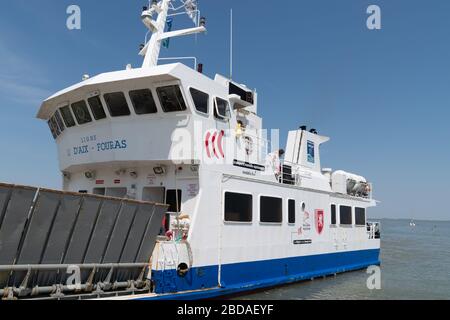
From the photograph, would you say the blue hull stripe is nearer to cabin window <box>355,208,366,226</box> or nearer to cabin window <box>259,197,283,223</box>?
cabin window <box>259,197,283,223</box>

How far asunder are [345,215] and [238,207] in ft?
25.8

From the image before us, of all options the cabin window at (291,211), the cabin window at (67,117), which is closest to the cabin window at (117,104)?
the cabin window at (67,117)

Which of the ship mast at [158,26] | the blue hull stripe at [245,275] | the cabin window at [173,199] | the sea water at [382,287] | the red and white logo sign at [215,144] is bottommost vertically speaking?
the sea water at [382,287]

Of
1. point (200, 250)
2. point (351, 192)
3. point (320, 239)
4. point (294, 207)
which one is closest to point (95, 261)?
point (200, 250)

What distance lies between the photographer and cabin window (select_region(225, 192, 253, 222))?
Result: 434 inches

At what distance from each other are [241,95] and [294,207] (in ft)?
13.5

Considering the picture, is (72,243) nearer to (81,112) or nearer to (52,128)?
(81,112)

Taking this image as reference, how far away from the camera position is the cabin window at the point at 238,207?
1103 centimetres

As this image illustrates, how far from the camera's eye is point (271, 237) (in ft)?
41.1

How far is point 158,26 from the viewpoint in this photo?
12.5m

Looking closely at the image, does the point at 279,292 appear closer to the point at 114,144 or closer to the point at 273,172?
the point at 273,172

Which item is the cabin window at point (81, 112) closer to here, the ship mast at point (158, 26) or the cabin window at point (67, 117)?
the cabin window at point (67, 117)

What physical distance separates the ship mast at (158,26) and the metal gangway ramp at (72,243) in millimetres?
5156
